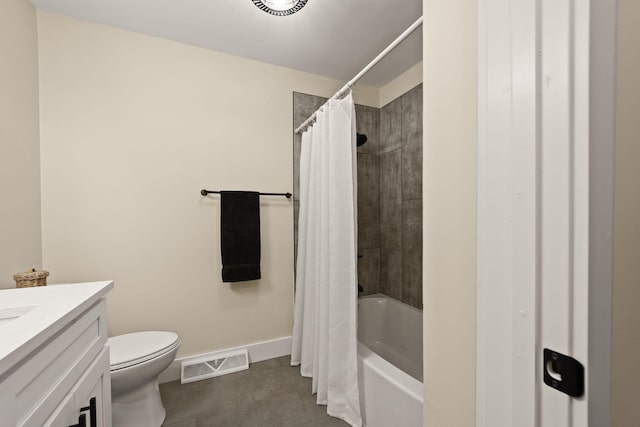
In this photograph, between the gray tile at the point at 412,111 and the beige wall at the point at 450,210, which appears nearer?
the beige wall at the point at 450,210

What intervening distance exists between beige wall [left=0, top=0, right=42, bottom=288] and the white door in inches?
78.9

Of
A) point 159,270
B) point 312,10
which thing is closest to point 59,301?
point 159,270

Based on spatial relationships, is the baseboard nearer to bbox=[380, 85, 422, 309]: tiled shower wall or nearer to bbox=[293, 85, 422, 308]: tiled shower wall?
bbox=[293, 85, 422, 308]: tiled shower wall

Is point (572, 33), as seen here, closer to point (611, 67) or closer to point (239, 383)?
point (611, 67)

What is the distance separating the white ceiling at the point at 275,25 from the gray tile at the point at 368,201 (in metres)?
0.83

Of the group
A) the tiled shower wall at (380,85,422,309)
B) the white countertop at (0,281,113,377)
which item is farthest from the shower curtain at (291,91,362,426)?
the white countertop at (0,281,113,377)

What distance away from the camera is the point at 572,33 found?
425 millimetres

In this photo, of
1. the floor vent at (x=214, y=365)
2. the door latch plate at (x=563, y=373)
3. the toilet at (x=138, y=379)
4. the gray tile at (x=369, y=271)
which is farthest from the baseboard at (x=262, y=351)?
the door latch plate at (x=563, y=373)

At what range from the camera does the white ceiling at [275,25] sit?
152cm

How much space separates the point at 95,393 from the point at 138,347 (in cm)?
65

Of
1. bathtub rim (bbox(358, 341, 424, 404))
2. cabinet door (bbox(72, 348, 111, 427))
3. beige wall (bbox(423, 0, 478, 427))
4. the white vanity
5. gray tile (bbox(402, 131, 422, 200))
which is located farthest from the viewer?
gray tile (bbox(402, 131, 422, 200))

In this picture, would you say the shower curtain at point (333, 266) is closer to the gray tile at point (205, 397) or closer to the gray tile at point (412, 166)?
the gray tile at point (205, 397)

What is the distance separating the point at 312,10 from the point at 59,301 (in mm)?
1812

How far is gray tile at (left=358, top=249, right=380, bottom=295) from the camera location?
2.43 meters
